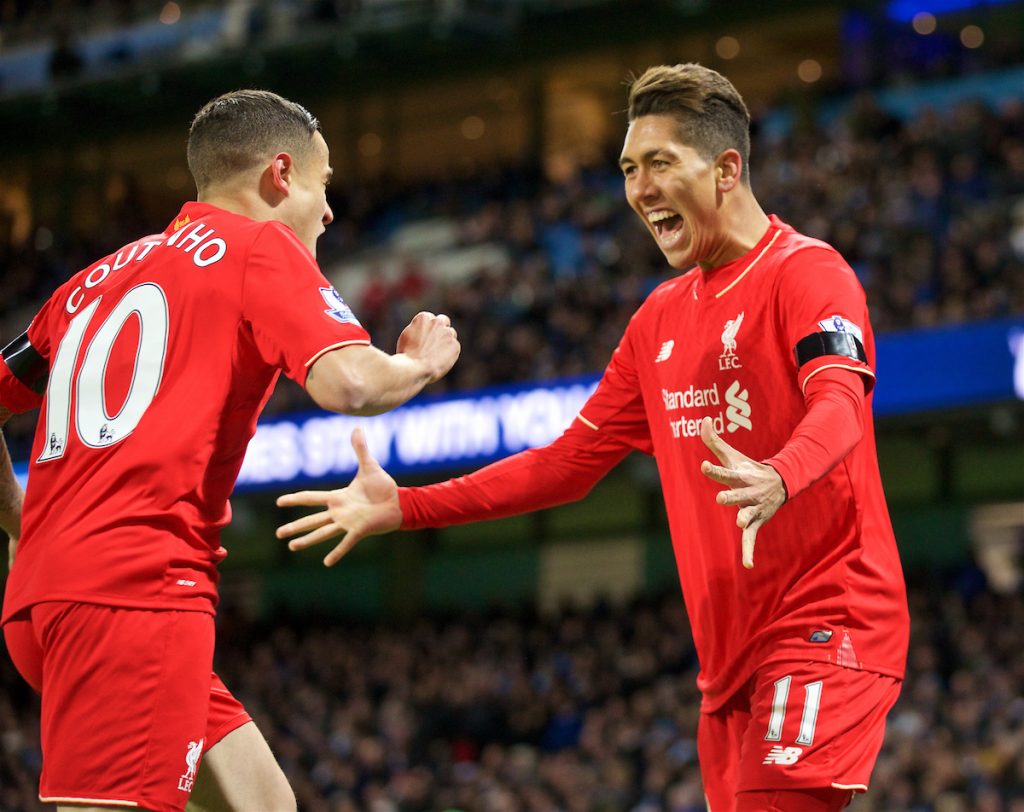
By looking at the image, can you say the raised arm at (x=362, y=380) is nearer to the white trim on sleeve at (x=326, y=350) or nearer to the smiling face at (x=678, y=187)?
the white trim on sleeve at (x=326, y=350)

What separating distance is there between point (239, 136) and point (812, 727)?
218cm

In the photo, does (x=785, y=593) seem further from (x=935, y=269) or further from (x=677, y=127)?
(x=935, y=269)

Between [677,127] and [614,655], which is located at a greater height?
[677,127]

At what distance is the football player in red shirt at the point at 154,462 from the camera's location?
3.73m

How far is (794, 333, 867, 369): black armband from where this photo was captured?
3.98 metres

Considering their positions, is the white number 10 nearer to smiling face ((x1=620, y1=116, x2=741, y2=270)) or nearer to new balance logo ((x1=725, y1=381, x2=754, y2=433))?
smiling face ((x1=620, y1=116, x2=741, y2=270))

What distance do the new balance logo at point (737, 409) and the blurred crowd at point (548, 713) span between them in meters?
7.80

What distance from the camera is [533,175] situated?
25594mm

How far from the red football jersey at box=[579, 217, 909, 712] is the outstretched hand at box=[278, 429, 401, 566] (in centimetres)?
82

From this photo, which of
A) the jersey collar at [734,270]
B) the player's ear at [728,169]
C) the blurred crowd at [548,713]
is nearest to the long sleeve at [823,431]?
the jersey collar at [734,270]

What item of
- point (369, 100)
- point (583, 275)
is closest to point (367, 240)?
point (369, 100)

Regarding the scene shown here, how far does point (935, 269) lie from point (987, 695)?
187 inches

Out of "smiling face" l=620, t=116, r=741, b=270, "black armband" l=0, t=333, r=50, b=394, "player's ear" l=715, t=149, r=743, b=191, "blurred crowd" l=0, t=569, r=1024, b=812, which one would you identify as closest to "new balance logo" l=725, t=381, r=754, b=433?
"smiling face" l=620, t=116, r=741, b=270

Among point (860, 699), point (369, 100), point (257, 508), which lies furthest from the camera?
point (369, 100)
